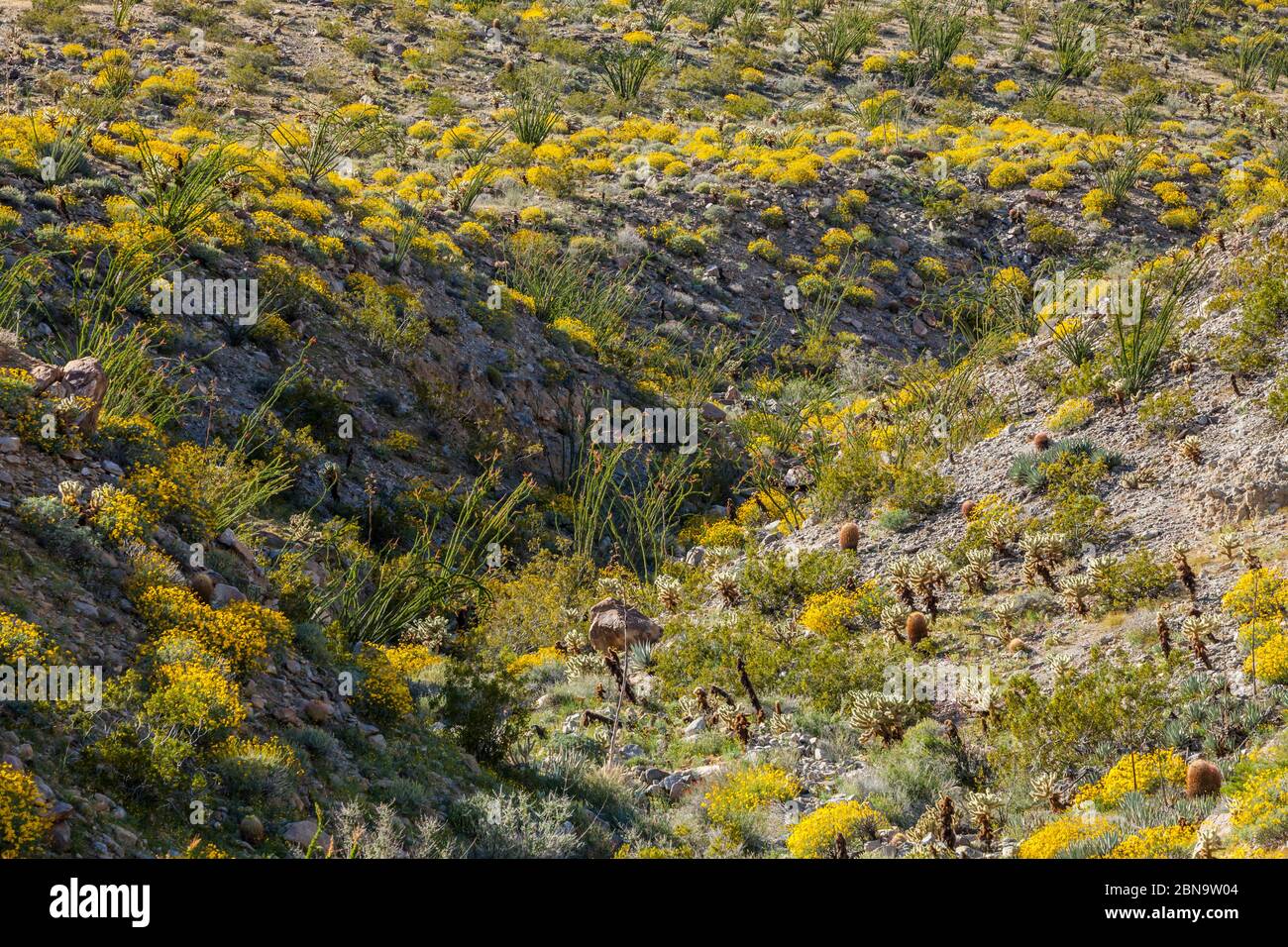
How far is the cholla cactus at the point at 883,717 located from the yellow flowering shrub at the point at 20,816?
541 centimetres

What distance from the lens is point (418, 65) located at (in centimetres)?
2466

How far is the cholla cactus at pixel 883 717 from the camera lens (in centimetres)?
755

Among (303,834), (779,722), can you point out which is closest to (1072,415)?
(779,722)

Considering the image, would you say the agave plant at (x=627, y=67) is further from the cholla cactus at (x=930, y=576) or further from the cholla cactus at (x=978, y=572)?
the cholla cactus at (x=978, y=572)

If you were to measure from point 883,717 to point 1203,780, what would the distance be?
2.29 meters

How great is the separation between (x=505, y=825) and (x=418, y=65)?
22.9m

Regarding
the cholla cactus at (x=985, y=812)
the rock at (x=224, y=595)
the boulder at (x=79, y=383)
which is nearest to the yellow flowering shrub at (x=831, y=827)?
the cholla cactus at (x=985, y=812)

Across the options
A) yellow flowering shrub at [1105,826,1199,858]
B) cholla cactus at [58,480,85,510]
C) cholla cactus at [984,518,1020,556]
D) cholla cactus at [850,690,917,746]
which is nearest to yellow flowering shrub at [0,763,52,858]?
cholla cactus at [58,480,85,510]

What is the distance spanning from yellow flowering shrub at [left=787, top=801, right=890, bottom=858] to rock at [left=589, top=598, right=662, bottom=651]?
323 cm

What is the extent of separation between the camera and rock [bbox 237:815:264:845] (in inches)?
198

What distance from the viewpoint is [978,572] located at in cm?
902

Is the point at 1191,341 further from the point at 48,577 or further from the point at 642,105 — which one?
the point at 642,105

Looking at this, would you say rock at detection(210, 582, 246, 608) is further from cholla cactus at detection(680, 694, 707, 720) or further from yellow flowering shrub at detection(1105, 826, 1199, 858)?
yellow flowering shrub at detection(1105, 826, 1199, 858)
